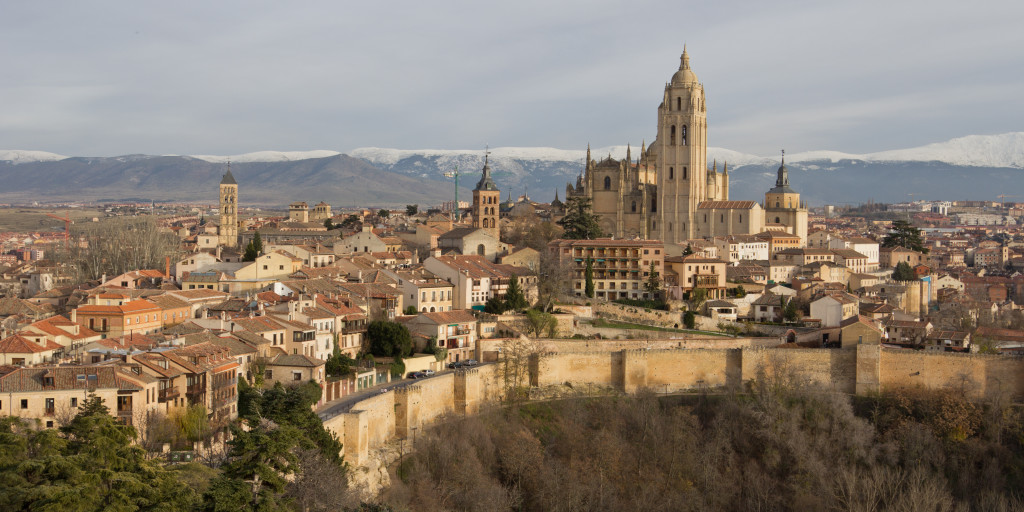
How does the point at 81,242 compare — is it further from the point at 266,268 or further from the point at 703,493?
the point at 703,493

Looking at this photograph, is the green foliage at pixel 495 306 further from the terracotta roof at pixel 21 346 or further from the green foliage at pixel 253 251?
the terracotta roof at pixel 21 346

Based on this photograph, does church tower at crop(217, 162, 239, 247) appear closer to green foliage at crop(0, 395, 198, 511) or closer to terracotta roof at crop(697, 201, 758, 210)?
terracotta roof at crop(697, 201, 758, 210)

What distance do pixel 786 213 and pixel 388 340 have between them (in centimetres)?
4506

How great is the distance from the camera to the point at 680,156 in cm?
Result: 6800

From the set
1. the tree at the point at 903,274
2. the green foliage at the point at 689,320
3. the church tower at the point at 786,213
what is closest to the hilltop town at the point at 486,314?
the green foliage at the point at 689,320

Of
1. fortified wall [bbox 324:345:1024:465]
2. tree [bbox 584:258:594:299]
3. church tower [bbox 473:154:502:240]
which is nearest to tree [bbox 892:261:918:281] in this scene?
tree [bbox 584:258:594:299]

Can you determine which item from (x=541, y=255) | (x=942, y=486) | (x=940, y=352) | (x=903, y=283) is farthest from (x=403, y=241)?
(x=942, y=486)

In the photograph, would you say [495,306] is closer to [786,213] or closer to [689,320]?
[689,320]

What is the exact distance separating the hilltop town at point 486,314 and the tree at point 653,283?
80mm

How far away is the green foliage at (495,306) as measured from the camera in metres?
42.0

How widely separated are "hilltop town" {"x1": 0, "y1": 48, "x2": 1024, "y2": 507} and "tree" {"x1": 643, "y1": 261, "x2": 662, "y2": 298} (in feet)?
0.26

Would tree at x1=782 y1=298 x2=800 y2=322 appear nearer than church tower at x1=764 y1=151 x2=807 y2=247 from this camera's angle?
Yes

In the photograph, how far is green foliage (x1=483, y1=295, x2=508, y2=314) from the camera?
42.0 m

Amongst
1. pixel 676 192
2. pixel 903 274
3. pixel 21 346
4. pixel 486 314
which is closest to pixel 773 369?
pixel 486 314
